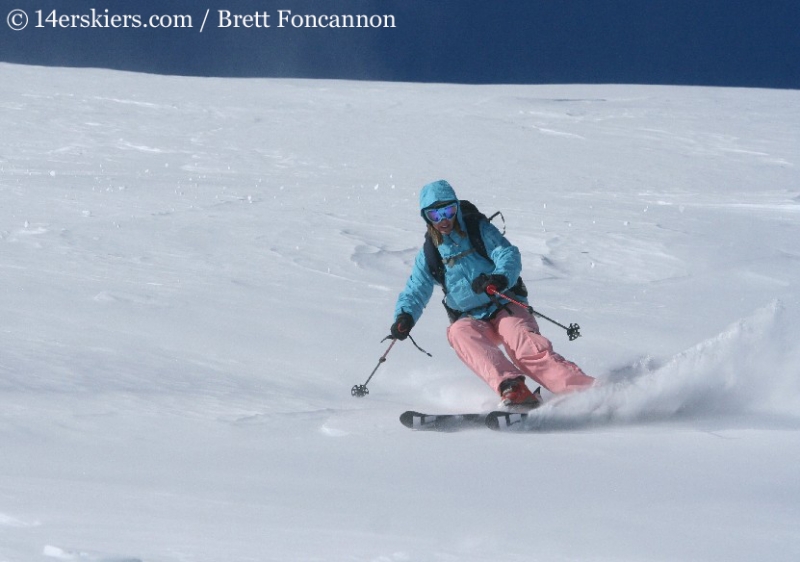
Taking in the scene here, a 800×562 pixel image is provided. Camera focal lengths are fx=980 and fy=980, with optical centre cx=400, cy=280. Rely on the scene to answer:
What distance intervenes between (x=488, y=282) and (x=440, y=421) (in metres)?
0.87

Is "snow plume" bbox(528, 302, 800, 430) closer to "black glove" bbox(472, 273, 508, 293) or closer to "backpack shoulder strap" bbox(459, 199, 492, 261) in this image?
"black glove" bbox(472, 273, 508, 293)

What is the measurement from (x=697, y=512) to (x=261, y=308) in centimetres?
418

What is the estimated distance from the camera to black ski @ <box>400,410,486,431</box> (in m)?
3.96

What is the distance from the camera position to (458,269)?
4922 millimetres

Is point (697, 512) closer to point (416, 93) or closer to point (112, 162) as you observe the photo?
point (112, 162)

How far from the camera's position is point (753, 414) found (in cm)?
421

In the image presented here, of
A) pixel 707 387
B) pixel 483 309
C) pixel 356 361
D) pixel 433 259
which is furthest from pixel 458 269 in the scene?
pixel 707 387

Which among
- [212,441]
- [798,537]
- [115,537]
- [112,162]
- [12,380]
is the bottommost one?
[115,537]

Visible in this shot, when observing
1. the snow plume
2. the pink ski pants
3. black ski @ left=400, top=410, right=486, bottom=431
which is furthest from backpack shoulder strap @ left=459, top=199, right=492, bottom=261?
black ski @ left=400, top=410, right=486, bottom=431

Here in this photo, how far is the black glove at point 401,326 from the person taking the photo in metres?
4.76

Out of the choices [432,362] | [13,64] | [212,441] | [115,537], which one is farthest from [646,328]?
[13,64]

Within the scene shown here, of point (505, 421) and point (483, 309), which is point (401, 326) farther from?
point (505, 421)

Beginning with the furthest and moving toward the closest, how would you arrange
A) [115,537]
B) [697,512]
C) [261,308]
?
[261,308], [697,512], [115,537]

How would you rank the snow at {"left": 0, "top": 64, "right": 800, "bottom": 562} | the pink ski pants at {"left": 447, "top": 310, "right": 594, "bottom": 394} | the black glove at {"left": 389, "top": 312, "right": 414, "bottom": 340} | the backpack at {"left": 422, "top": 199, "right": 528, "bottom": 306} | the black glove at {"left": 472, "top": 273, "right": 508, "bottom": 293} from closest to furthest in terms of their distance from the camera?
1. the snow at {"left": 0, "top": 64, "right": 800, "bottom": 562}
2. the pink ski pants at {"left": 447, "top": 310, "right": 594, "bottom": 394}
3. the black glove at {"left": 472, "top": 273, "right": 508, "bottom": 293}
4. the black glove at {"left": 389, "top": 312, "right": 414, "bottom": 340}
5. the backpack at {"left": 422, "top": 199, "right": 528, "bottom": 306}
